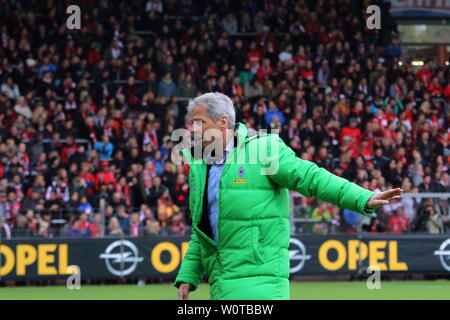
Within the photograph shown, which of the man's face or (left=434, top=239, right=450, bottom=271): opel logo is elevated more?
the man's face

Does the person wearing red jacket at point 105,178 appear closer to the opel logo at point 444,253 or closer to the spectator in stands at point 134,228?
the spectator in stands at point 134,228

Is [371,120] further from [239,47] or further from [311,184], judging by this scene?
[311,184]

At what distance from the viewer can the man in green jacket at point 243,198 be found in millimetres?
5160

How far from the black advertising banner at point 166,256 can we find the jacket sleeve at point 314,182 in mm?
13580

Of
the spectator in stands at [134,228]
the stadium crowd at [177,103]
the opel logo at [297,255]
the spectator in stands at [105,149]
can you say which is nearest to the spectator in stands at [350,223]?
the stadium crowd at [177,103]

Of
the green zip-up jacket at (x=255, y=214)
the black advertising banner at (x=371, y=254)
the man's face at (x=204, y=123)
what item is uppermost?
the man's face at (x=204, y=123)

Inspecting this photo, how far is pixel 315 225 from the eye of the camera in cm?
1939

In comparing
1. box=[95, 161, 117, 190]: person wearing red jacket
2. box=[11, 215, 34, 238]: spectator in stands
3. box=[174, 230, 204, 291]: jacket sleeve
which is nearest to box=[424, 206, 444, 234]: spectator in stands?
box=[95, 161, 117, 190]: person wearing red jacket

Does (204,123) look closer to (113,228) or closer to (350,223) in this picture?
(113,228)

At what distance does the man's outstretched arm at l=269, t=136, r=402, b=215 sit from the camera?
4883 millimetres

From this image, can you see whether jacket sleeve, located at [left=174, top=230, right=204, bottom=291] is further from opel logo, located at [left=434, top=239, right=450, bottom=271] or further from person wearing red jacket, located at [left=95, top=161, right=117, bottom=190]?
person wearing red jacket, located at [left=95, top=161, right=117, bottom=190]

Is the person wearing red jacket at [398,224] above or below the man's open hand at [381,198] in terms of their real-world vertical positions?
below

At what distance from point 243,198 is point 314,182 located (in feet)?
1.34

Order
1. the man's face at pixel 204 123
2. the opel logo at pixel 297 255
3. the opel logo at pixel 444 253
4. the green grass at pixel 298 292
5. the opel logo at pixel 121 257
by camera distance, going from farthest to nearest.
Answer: the opel logo at pixel 444 253 < the opel logo at pixel 297 255 < the opel logo at pixel 121 257 < the green grass at pixel 298 292 < the man's face at pixel 204 123
